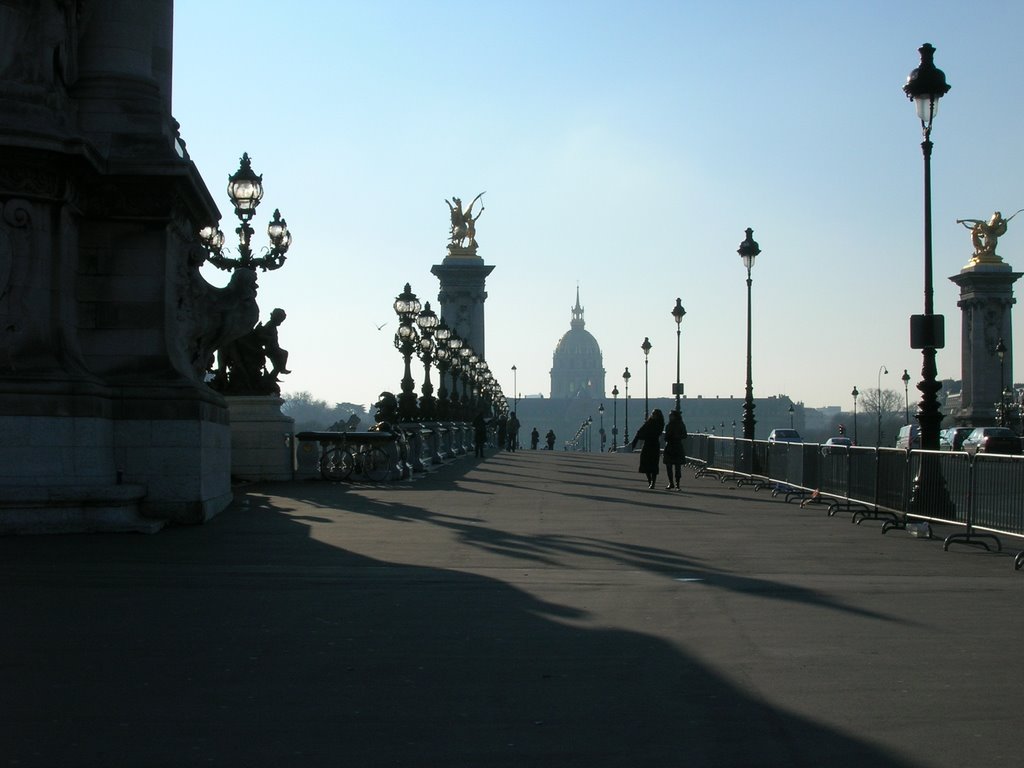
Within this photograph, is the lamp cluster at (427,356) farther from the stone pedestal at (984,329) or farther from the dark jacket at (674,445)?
the stone pedestal at (984,329)

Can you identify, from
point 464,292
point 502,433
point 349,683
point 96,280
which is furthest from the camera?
point 464,292

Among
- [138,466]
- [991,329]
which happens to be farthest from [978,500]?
[991,329]

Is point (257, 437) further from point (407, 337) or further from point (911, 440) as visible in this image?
point (911, 440)

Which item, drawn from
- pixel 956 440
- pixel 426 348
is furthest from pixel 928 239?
pixel 956 440

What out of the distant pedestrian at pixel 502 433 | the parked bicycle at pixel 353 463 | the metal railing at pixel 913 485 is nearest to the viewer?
the metal railing at pixel 913 485

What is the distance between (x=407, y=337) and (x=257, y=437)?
12142 millimetres

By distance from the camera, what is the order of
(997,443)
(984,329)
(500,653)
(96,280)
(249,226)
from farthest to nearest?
(984,329), (997,443), (249,226), (96,280), (500,653)

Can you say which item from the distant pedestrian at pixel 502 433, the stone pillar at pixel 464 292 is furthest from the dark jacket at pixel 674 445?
the stone pillar at pixel 464 292

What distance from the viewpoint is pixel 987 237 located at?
113375 millimetres

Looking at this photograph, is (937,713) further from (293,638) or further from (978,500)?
(978,500)

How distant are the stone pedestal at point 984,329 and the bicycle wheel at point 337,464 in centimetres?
8193

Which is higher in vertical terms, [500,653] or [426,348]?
[426,348]

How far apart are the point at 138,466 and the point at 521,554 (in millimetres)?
A: 4400

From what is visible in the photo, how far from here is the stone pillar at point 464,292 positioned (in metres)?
137
